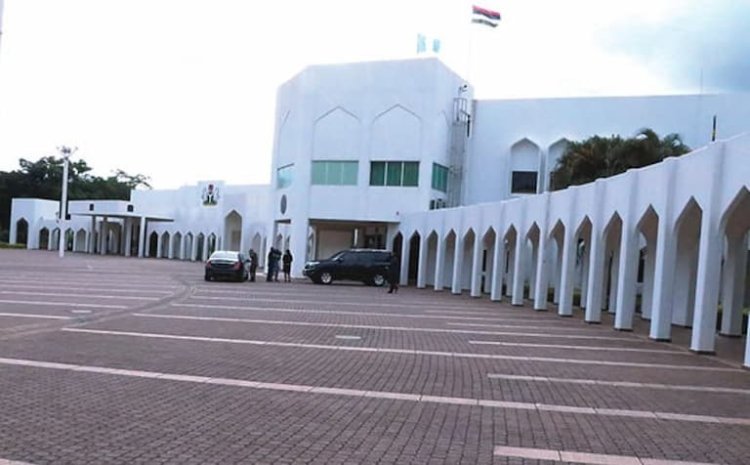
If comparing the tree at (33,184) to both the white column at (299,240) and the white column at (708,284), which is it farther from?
the white column at (708,284)

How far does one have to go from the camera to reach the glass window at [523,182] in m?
44.0

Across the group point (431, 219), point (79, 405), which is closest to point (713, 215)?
point (79, 405)

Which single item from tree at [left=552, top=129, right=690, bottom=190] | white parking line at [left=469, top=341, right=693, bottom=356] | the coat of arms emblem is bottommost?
white parking line at [left=469, top=341, right=693, bottom=356]

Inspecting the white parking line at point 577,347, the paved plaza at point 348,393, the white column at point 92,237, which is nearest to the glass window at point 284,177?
the paved plaza at point 348,393

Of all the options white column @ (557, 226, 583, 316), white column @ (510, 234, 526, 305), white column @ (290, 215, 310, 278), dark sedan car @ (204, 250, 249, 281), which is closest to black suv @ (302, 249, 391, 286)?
dark sedan car @ (204, 250, 249, 281)

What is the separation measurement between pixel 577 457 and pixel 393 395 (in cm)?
292

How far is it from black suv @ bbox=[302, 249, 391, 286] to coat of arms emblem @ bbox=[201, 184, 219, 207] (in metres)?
33.3

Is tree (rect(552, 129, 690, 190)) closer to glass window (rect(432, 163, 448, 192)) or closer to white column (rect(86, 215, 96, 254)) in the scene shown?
glass window (rect(432, 163, 448, 192))

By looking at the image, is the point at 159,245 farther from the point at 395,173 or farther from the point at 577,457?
the point at 577,457

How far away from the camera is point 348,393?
8.98 metres

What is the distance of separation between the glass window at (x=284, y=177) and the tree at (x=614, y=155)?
50.4 feet

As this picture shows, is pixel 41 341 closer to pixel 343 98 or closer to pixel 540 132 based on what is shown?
pixel 343 98

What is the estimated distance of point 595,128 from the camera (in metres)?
43.1

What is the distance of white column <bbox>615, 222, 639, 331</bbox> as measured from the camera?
18.8 metres
